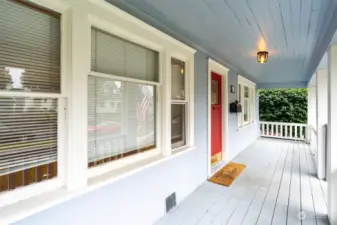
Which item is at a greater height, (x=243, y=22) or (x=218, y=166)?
(x=243, y=22)

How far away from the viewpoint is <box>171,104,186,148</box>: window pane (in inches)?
121

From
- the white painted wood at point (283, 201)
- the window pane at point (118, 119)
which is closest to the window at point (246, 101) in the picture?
the white painted wood at point (283, 201)

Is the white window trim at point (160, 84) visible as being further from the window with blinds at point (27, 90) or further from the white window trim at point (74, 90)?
the window with blinds at point (27, 90)

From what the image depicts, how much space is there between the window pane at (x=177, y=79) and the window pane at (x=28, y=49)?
65.5 inches

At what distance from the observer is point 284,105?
11086mm

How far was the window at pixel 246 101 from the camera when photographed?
6374 mm

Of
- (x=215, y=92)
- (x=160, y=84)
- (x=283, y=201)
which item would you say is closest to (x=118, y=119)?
(x=160, y=84)

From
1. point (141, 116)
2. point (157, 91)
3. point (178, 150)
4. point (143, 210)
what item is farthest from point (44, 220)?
point (178, 150)

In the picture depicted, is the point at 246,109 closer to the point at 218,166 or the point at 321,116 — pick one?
the point at 321,116

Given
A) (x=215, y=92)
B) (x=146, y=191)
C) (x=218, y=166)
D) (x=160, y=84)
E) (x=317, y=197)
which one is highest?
(x=215, y=92)

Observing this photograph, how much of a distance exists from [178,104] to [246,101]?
15.2 feet

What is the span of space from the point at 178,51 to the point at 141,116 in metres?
1.06

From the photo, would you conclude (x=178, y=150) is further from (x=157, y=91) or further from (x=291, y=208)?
(x=291, y=208)

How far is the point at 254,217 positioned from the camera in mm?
2617
